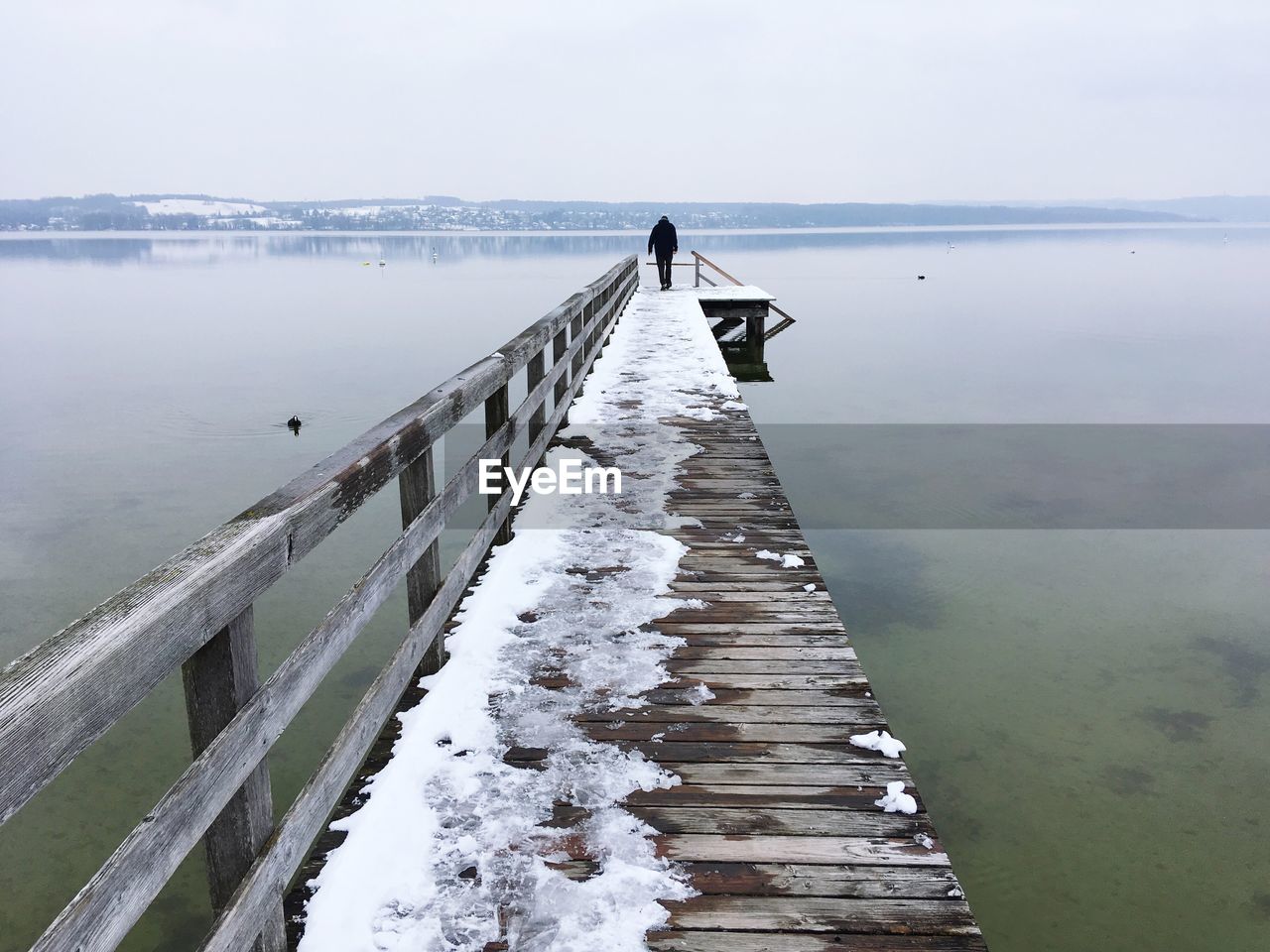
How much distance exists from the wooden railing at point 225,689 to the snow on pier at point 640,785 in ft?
0.98

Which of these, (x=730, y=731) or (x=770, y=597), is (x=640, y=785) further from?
(x=770, y=597)

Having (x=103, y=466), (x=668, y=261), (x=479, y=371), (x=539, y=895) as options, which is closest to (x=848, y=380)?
(x=668, y=261)

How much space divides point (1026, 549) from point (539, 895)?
8.85m

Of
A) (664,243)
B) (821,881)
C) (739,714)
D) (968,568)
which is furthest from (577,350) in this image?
(664,243)

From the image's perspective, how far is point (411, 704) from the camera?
362cm

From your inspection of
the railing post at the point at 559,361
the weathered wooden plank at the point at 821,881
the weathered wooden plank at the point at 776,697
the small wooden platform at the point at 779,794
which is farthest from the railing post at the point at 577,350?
the weathered wooden plank at the point at 821,881

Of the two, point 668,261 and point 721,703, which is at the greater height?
point 668,261

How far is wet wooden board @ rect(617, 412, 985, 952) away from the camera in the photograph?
2.50 meters

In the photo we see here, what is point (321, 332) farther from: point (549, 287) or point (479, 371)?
point (479, 371)

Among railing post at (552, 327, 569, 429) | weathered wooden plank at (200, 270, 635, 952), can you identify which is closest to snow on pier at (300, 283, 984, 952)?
weathered wooden plank at (200, 270, 635, 952)

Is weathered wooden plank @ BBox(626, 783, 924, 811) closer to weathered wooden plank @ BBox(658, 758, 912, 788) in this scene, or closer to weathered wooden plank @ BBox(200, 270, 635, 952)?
weathered wooden plank @ BBox(658, 758, 912, 788)

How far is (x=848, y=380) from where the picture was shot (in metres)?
23.3

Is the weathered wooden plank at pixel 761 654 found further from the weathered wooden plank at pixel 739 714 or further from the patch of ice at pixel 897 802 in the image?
the patch of ice at pixel 897 802

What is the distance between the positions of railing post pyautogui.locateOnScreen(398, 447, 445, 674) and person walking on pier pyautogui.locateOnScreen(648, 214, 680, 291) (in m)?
17.3
